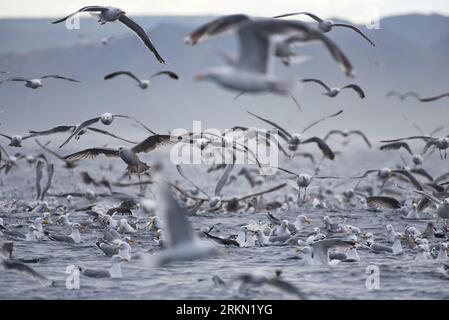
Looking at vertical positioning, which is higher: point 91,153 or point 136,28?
point 136,28

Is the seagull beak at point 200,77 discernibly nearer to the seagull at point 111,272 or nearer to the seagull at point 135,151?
the seagull at point 111,272

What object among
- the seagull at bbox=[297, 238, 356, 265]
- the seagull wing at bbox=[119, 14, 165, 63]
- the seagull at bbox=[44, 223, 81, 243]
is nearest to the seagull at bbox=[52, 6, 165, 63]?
the seagull wing at bbox=[119, 14, 165, 63]

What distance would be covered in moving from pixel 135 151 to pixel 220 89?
7423cm

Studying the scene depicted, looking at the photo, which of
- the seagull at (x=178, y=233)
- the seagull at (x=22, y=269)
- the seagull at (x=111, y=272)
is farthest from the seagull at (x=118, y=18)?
the seagull at (x=178, y=233)

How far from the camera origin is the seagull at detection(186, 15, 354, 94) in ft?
23.5

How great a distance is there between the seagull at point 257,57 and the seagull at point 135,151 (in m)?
5.15

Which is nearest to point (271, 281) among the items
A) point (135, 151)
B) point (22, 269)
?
point (22, 269)

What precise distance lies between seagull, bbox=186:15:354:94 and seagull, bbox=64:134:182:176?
515 cm

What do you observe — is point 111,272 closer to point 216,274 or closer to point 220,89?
point 216,274

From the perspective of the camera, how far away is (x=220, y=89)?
86938 mm

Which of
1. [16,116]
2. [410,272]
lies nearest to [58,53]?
[16,116]

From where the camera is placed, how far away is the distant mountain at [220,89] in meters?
85.5

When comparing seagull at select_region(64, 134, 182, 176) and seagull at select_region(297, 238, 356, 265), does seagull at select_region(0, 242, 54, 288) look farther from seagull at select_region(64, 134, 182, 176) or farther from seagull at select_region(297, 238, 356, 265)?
seagull at select_region(297, 238, 356, 265)

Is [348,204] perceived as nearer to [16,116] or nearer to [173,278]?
[173,278]
